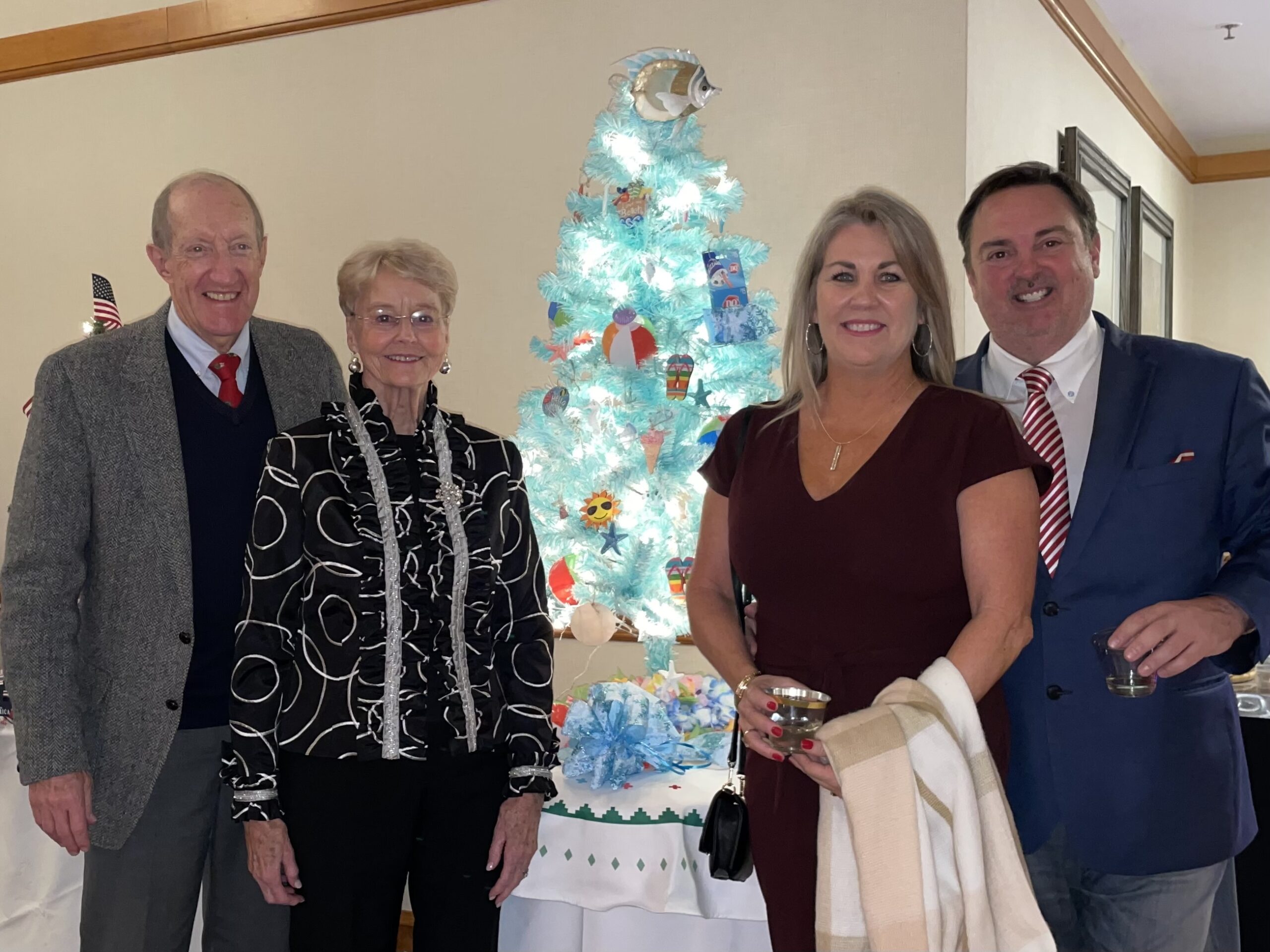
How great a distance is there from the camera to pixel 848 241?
5.22 ft

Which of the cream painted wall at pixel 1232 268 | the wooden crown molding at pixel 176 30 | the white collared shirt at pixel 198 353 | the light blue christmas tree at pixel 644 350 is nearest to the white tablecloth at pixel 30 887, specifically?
the white collared shirt at pixel 198 353

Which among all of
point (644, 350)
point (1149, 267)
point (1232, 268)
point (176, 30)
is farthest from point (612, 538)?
point (1232, 268)

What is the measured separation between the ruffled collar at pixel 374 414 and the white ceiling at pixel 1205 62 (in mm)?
4414

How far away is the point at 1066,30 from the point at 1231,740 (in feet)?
11.6

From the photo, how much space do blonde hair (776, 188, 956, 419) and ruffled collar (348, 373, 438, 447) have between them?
2.02 feet

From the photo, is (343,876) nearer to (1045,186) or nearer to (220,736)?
(220,736)

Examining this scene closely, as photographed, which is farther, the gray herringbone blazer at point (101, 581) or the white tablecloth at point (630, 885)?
the white tablecloth at point (630, 885)

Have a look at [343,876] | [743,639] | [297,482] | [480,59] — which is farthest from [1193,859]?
[480,59]

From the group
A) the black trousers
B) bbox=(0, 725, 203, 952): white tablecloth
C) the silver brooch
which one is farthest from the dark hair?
bbox=(0, 725, 203, 952): white tablecloth

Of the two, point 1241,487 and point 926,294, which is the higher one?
point 926,294

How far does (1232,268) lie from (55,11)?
7081 mm

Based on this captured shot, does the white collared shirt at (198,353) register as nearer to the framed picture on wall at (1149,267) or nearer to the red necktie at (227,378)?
the red necktie at (227,378)

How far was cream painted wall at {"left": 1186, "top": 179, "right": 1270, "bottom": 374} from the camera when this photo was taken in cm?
724

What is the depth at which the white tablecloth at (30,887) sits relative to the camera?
2627 millimetres
